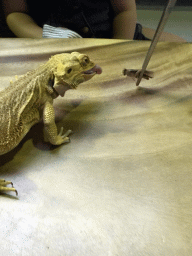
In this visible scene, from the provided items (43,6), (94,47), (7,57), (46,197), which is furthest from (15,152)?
(43,6)

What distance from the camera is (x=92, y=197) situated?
747 millimetres

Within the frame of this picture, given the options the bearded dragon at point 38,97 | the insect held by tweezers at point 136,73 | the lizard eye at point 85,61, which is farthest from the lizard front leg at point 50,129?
the insect held by tweezers at point 136,73

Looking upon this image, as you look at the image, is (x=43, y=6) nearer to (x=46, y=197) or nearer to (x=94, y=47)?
(x=94, y=47)

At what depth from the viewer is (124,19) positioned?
1.29m

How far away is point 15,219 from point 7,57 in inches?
35.3

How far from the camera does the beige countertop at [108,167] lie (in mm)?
652

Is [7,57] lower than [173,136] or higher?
higher

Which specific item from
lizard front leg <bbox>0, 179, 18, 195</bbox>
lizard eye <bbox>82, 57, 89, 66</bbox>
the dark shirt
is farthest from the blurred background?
lizard front leg <bbox>0, 179, 18, 195</bbox>

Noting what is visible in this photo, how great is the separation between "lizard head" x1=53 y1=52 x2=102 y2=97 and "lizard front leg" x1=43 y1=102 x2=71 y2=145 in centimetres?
10

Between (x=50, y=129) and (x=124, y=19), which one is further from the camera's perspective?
(x=124, y=19)

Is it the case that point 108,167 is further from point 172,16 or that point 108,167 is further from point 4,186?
point 172,16

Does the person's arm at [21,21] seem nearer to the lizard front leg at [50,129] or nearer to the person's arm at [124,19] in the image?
the person's arm at [124,19]

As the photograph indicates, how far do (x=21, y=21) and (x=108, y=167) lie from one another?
1133mm

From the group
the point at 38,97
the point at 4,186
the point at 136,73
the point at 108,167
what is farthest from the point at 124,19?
the point at 4,186
